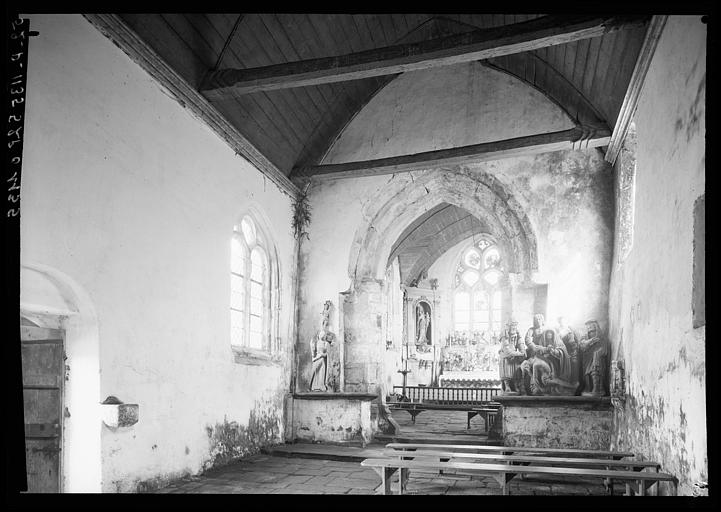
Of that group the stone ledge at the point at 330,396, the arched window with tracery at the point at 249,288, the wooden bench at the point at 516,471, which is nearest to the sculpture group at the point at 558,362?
the stone ledge at the point at 330,396

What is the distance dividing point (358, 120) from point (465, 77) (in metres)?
2.03

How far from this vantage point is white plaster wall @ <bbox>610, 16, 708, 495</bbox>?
465 centimetres

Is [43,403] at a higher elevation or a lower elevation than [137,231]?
lower

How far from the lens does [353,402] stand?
1009 cm

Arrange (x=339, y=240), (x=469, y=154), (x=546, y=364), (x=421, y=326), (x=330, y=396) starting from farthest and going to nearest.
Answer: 1. (x=421, y=326)
2. (x=339, y=240)
3. (x=330, y=396)
4. (x=469, y=154)
5. (x=546, y=364)

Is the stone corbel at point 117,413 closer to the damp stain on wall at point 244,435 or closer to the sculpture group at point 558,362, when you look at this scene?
the damp stain on wall at point 244,435

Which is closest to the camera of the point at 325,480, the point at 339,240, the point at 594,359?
the point at 325,480

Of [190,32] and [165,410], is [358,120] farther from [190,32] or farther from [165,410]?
[165,410]

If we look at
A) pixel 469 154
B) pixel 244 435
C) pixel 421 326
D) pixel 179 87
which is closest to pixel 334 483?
pixel 244 435

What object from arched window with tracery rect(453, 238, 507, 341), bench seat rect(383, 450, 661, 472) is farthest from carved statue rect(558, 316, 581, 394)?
arched window with tracery rect(453, 238, 507, 341)

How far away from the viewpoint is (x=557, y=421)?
8.87 m

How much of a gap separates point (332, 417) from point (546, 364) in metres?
3.43

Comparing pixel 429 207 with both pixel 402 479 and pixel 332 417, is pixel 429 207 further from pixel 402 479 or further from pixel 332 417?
pixel 402 479
